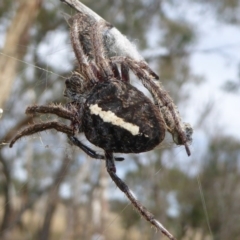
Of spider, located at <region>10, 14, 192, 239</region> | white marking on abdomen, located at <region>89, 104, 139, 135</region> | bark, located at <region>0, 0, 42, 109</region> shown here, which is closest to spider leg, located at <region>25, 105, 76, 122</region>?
spider, located at <region>10, 14, 192, 239</region>

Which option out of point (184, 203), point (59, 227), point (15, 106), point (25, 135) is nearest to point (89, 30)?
point (25, 135)

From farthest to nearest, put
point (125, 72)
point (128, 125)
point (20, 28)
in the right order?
1. point (20, 28)
2. point (125, 72)
3. point (128, 125)

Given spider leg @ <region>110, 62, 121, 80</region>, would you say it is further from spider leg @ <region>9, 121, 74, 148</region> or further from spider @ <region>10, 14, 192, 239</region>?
spider leg @ <region>9, 121, 74, 148</region>

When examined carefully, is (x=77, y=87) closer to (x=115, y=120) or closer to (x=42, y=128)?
(x=42, y=128)

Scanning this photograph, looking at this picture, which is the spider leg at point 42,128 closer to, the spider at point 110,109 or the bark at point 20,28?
the spider at point 110,109

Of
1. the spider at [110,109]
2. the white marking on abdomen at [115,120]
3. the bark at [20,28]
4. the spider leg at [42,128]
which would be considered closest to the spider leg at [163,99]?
the spider at [110,109]

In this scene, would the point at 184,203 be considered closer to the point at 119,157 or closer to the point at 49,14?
the point at 49,14

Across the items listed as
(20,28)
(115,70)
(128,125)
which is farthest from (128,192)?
(20,28)

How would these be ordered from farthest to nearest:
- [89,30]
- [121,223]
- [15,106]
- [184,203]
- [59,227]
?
[59,227]
[121,223]
[184,203]
[15,106]
[89,30]
